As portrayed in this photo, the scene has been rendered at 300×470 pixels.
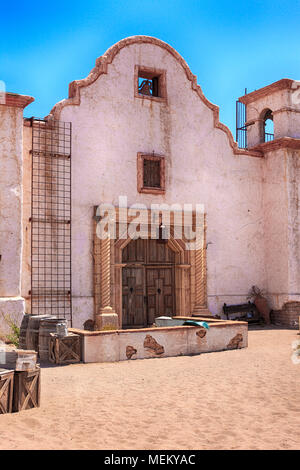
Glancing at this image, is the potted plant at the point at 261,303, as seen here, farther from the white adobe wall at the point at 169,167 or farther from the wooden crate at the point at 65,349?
the wooden crate at the point at 65,349

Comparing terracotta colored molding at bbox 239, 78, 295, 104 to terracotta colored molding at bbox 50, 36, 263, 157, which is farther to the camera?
terracotta colored molding at bbox 239, 78, 295, 104

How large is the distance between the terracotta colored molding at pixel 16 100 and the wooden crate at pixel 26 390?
7527 mm

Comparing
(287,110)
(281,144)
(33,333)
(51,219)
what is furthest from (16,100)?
(287,110)

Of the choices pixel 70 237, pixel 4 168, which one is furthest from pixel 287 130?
pixel 4 168

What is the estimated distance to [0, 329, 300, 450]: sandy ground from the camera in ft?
14.6

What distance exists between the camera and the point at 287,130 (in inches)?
609

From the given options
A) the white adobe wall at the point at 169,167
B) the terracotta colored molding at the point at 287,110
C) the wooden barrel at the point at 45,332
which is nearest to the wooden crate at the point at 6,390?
the wooden barrel at the point at 45,332

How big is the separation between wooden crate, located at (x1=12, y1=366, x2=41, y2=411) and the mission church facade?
5.34m

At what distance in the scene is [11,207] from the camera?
11.2 meters

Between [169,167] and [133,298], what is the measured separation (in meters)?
3.77

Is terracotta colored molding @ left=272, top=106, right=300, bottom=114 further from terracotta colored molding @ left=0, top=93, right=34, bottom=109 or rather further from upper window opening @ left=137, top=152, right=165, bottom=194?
terracotta colored molding @ left=0, top=93, right=34, bottom=109

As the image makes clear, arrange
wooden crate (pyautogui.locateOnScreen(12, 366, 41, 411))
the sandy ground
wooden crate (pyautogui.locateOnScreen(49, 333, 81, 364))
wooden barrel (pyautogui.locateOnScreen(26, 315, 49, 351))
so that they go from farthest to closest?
wooden barrel (pyautogui.locateOnScreen(26, 315, 49, 351)) → wooden crate (pyautogui.locateOnScreen(49, 333, 81, 364)) → wooden crate (pyautogui.locateOnScreen(12, 366, 41, 411)) → the sandy ground

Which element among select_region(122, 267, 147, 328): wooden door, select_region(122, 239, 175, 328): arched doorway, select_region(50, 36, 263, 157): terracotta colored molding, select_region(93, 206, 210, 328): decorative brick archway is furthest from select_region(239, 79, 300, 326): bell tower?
select_region(122, 267, 147, 328): wooden door
